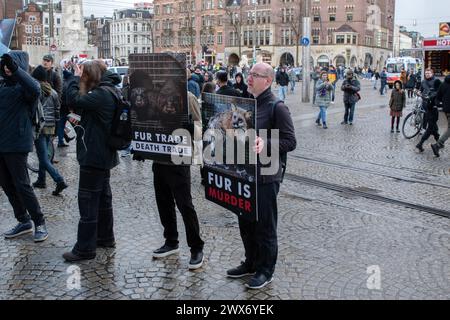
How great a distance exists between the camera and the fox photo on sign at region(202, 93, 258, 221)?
4301 mm

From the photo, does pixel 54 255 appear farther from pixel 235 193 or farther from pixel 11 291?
pixel 235 193

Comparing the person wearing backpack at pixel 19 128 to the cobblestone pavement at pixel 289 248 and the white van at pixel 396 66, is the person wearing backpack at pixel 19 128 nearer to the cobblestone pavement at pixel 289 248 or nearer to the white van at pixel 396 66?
the cobblestone pavement at pixel 289 248

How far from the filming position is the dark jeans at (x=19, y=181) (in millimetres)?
5801

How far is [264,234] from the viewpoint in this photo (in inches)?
180

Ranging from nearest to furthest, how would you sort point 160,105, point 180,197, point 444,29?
point 160,105, point 180,197, point 444,29

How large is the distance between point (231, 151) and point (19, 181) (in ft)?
8.83

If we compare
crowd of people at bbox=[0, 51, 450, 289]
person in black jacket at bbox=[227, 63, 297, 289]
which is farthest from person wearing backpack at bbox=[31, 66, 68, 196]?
person in black jacket at bbox=[227, 63, 297, 289]

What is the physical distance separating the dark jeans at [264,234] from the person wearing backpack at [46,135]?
13.7 feet

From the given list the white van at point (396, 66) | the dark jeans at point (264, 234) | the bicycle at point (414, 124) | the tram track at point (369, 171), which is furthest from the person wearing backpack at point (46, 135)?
the white van at point (396, 66)

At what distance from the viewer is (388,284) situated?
15.5 feet

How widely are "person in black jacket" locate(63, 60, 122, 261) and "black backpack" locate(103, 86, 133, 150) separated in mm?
41

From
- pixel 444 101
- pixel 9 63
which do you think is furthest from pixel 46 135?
pixel 444 101

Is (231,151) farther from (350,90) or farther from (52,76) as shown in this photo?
(350,90)
